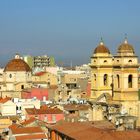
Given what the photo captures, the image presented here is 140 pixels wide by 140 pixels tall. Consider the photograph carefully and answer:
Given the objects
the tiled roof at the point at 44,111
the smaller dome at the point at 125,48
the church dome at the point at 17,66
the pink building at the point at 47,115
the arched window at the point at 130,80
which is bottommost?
the pink building at the point at 47,115

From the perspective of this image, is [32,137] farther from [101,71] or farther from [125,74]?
[101,71]

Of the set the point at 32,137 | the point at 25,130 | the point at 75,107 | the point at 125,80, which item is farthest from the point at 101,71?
the point at 32,137

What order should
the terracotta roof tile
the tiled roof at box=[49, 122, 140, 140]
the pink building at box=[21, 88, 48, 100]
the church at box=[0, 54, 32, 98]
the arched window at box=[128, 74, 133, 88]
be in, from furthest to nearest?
1. the church at box=[0, 54, 32, 98]
2. the pink building at box=[21, 88, 48, 100]
3. the terracotta roof tile
4. the arched window at box=[128, 74, 133, 88]
5. the tiled roof at box=[49, 122, 140, 140]

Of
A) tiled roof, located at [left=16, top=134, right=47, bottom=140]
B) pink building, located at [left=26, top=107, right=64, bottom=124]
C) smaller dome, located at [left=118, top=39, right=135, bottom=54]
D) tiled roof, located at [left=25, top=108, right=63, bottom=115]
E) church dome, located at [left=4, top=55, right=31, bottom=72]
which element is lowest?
tiled roof, located at [left=16, top=134, right=47, bottom=140]

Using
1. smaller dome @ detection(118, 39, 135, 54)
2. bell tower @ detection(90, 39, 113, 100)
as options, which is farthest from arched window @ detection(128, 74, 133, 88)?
bell tower @ detection(90, 39, 113, 100)

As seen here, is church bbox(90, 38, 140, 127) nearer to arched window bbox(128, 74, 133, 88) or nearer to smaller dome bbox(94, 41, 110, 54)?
arched window bbox(128, 74, 133, 88)

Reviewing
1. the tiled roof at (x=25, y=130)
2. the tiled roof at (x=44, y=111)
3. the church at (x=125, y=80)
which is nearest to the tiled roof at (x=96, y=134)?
the tiled roof at (x=25, y=130)

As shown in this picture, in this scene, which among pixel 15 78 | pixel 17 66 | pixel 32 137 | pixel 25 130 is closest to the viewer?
pixel 32 137

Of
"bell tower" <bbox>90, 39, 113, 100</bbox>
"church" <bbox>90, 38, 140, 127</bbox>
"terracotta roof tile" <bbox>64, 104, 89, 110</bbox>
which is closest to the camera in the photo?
"church" <bbox>90, 38, 140, 127</bbox>

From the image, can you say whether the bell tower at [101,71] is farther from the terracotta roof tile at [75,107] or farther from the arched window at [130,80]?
the terracotta roof tile at [75,107]

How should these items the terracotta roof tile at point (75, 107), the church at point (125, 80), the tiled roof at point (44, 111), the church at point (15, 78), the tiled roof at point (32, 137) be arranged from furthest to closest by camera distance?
the church at point (15, 78) → the terracotta roof tile at point (75, 107) → the tiled roof at point (44, 111) → the church at point (125, 80) → the tiled roof at point (32, 137)

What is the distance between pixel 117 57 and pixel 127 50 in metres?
1.12

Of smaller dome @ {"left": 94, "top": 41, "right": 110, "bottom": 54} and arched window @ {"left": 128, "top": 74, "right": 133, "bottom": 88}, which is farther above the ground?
smaller dome @ {"left": 94, "top": 41, "right": 110, "bottom": 54}

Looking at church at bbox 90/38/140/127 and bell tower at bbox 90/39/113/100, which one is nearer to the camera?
church at bbox 90/38/140/127
